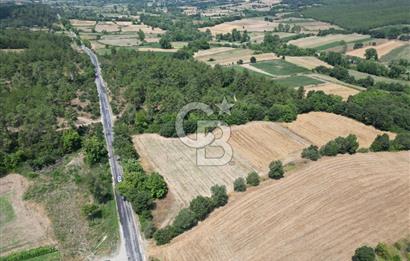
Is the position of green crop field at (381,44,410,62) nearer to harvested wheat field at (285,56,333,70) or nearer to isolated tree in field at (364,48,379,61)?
isolated tree in field at (364,48,379,61)

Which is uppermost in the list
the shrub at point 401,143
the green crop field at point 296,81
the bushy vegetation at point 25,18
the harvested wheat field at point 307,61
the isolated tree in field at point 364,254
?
the isolated tree in field at point 364,254

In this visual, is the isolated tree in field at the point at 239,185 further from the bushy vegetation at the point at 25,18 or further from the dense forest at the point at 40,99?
the bushy vegetation at the point at 25,18

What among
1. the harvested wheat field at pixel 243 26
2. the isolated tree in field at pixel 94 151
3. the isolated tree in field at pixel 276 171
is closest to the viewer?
the isolated tree in field at pixel 276 171

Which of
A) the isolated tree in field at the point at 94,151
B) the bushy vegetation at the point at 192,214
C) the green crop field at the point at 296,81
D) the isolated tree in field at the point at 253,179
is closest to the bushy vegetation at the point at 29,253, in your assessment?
the bushy vegetation at the point at 192,214

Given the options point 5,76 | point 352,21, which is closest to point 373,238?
point 5,76

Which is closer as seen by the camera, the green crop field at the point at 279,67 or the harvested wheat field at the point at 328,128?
the harvested wheat field at the point at 328,128

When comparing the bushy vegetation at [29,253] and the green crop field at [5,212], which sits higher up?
the bushy vegetation at [29,253]
